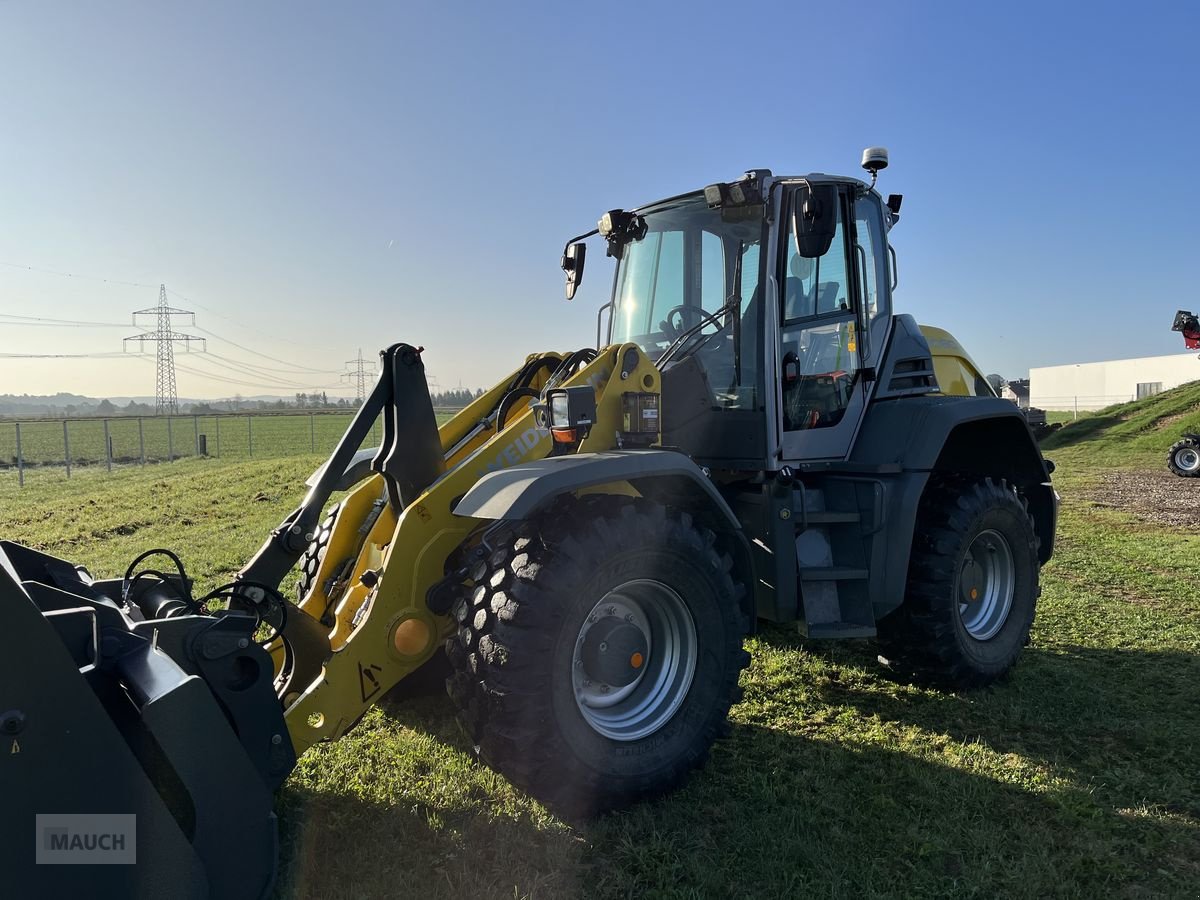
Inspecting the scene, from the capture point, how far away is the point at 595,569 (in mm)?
3090

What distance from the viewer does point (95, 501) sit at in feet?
43.7

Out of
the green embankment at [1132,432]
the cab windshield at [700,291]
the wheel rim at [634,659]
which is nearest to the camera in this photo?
the wheel rim at [634,659]

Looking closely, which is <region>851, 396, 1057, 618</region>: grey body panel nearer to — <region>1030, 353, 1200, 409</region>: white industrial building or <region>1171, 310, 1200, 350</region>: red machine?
<region>1171, 310, 1200, 350</region>: red machine

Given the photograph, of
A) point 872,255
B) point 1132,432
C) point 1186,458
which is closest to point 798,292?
point 872,255

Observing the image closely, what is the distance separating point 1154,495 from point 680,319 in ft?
42.3

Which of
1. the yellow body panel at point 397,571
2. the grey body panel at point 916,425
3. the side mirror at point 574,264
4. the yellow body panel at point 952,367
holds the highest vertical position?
the side mirror at point 574,264

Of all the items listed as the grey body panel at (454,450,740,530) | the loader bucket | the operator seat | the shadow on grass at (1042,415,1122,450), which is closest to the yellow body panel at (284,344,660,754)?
the grey body panel at (454,450,740,530)

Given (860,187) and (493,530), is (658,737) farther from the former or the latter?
(860,187)

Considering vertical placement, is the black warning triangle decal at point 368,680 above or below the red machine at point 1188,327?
below

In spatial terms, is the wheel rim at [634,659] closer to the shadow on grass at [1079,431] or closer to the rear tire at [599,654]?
the rear tire at [599,654]

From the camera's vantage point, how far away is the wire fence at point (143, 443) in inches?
886

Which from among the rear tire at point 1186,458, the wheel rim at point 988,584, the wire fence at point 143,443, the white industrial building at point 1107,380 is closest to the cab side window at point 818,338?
the wheel rim at point 988,584

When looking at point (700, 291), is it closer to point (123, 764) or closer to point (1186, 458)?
point (123, 764)

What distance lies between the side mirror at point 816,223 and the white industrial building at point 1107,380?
50430 millimetres
